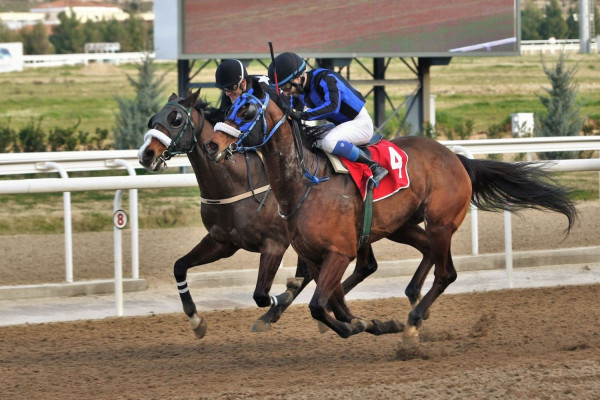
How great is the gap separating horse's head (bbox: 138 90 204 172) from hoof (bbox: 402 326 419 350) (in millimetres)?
1503

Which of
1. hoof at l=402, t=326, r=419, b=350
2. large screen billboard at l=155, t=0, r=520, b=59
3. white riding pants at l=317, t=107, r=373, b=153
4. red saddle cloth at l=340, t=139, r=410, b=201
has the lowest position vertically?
hoof at l=402, t=326, r=419, b=350

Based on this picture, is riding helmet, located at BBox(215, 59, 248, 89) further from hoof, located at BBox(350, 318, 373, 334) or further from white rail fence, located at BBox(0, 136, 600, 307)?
hoof, located at BBox(350, 318, 373, 334)

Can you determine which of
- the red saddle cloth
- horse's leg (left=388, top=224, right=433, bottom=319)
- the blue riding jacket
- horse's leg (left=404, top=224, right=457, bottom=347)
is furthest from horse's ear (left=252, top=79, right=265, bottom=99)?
horse's leg (left=388, top=224, right=433, bottom=319)

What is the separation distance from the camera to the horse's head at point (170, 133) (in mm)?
5188

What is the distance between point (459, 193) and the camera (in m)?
5.71

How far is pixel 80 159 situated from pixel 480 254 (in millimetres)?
3608

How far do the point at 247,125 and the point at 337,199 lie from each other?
632 millimetres

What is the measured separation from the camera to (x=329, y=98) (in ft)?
16.7

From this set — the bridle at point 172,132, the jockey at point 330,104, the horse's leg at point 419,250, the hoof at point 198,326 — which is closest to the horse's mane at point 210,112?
the bridle at point 172,132

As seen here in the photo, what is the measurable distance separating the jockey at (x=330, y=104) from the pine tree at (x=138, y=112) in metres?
10.6

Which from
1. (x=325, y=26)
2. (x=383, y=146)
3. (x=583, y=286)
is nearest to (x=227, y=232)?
(x=383, y=146)

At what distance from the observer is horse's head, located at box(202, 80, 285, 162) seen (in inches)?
180

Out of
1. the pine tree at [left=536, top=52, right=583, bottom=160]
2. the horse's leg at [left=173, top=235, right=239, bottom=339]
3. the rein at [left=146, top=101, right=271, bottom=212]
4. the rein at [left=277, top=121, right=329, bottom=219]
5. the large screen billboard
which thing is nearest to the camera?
the rein at [left=277, top=121, right=329, bottom=219]

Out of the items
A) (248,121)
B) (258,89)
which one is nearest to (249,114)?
(248,121)
